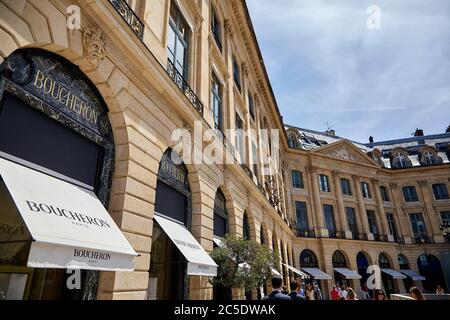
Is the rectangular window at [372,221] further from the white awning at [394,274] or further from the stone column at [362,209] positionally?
the white awning at [394,274]

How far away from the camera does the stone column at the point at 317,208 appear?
32487 mm

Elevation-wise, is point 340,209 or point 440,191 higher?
point 440,191

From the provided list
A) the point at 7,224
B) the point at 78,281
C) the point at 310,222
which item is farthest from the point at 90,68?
the point at 310,222

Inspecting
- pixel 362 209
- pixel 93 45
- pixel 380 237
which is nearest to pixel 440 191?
pixel 380 237

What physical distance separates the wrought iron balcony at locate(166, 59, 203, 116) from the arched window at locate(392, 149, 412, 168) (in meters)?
41.0

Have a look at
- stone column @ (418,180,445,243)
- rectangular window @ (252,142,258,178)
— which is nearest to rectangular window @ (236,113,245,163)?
rectangular window @ (252,142,258,178)

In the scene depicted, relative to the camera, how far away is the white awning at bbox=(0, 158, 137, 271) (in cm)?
297

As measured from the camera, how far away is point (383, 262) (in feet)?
112

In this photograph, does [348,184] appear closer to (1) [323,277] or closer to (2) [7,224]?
(1) [323,277]

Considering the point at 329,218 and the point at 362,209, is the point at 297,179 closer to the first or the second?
the point at 329,218

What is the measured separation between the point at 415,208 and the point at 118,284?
42932 mm

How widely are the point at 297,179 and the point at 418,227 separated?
1737 cm

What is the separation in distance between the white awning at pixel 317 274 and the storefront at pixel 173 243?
2454cm
